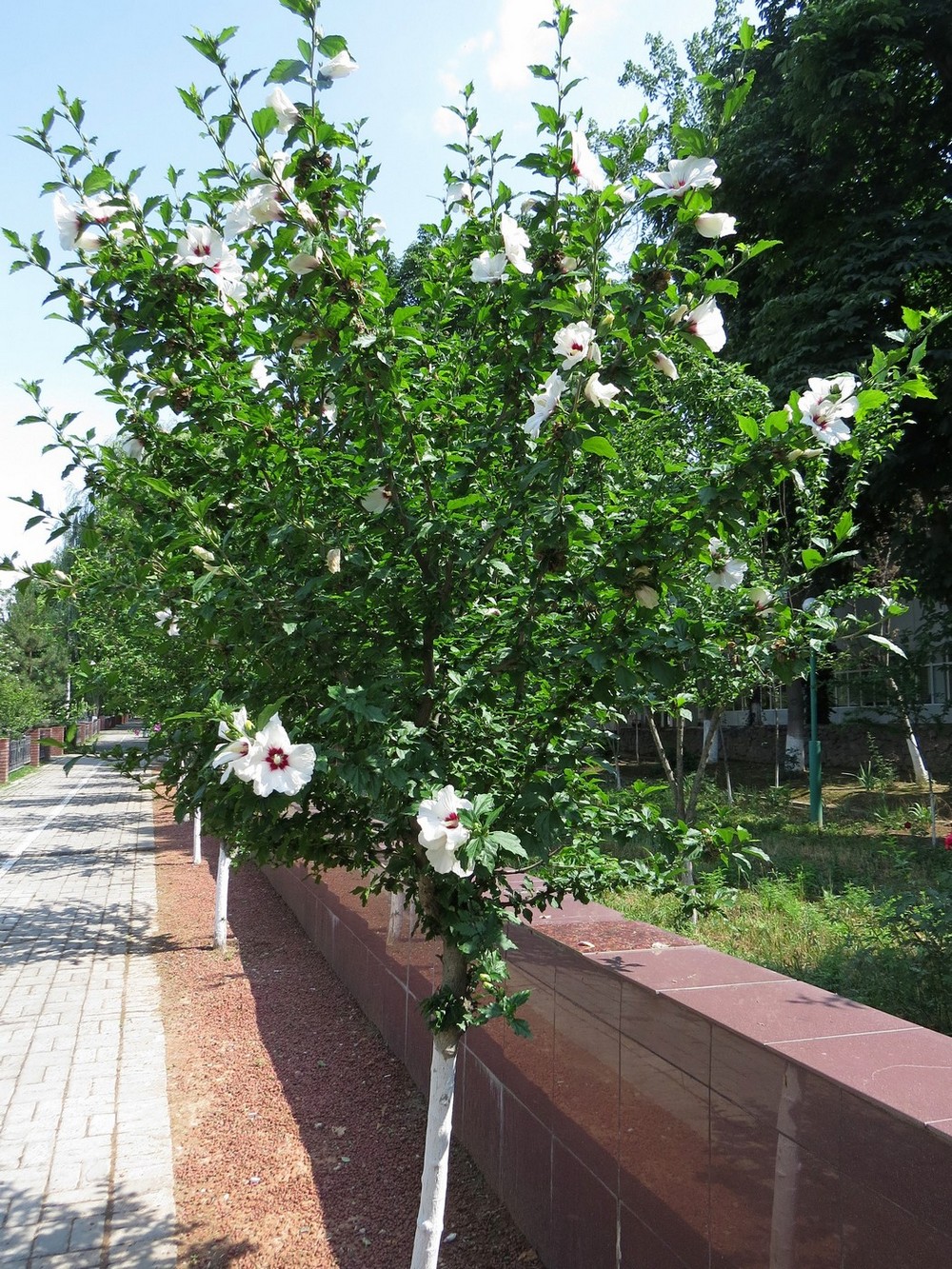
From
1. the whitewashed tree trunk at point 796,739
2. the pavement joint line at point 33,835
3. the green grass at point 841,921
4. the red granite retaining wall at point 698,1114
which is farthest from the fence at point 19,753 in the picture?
the red granite retaining wall at point 698,1114

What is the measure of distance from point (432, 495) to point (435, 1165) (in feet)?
6.89

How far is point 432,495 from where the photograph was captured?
8.99ft

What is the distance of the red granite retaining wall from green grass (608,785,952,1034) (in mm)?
409

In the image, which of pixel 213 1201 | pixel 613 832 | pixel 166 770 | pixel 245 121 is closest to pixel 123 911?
pixel 213 1201

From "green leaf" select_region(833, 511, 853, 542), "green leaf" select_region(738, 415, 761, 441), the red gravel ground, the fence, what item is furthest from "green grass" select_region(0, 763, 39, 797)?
"green leaf" select_region(738, 415, 761, 441)

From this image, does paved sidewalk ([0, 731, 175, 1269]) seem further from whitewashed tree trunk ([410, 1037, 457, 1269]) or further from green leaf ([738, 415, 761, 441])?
green leaf ([738, 415, 761, 441])

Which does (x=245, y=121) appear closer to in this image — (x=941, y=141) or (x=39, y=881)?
(x=39, y=881)

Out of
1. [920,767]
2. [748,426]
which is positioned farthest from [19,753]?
[748,426]

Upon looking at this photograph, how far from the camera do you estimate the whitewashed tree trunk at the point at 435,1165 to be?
318cm

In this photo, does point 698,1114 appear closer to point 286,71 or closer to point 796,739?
Answer: point 286,71

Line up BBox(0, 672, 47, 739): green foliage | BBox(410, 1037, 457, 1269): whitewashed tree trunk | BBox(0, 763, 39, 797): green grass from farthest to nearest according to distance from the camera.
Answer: BBox(0, 672, 47, 739): green foliage < BBox(0, 763, 39, 797): green grass < BBox(410, 1037, 457, 1269): whitewashed tree trunk

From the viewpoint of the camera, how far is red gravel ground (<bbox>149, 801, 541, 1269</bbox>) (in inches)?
163

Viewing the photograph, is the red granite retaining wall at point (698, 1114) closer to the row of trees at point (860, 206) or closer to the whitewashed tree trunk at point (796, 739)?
the row of trees at point (860, 206)

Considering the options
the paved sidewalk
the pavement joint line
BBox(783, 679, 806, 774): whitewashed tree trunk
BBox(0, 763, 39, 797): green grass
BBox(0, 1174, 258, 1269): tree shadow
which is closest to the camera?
BBox(0, 1174, 258, 1269): tree shadow
